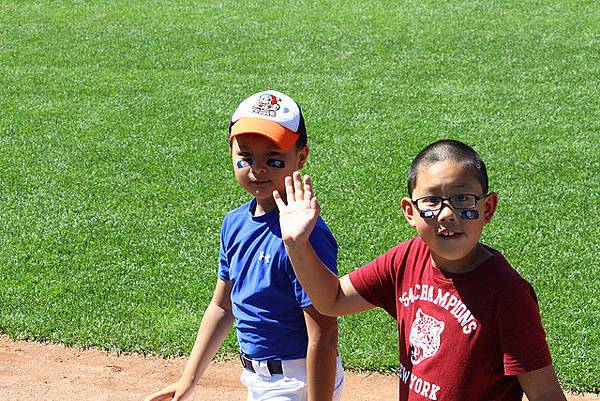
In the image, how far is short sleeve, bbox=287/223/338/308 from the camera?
11.2 ft

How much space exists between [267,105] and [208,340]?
3.29ft

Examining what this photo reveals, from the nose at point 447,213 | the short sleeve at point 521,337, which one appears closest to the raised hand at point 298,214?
the nose at point 447,213

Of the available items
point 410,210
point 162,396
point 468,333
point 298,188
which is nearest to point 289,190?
point 298,188

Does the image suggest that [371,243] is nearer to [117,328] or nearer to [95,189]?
[117,328]

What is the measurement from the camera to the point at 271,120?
3590mm

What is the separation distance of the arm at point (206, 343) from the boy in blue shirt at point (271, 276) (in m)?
0.22

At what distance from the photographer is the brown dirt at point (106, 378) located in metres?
5.86

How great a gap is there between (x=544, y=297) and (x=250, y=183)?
156 inches

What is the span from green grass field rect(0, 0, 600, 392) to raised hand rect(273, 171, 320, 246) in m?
3.21

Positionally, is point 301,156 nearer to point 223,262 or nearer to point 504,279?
point 223,262

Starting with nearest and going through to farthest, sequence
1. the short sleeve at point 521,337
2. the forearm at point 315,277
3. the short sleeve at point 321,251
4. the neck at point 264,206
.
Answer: the short sleeve at point 521,337 → the forearm at point 315,277 → the short sleeve at point 321,251 → the neck at point 264,206

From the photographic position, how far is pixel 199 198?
9.10m

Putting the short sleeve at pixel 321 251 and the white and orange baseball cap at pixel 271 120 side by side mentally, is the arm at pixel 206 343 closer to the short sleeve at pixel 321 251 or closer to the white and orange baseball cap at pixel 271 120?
the short sleeve at pixel 321 251

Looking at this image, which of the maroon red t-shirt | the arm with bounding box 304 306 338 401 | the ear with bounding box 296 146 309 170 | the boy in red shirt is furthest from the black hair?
the ear with bounding box 296 146 309 170
